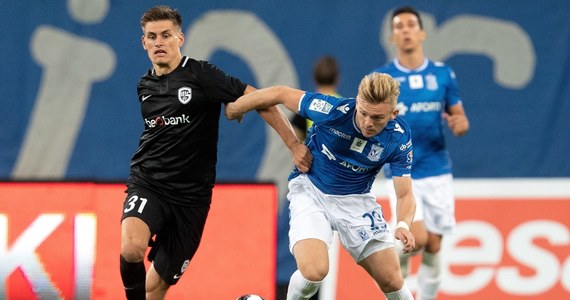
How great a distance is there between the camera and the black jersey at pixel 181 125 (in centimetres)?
640

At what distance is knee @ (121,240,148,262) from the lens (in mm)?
6191

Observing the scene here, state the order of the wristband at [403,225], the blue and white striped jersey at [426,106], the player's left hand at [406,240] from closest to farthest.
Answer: the player's left hand at [406,240] < the wristband at [403,225] < the blue and white striped jersey at [426,106]

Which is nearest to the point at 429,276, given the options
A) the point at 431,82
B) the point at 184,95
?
the point at 431,82

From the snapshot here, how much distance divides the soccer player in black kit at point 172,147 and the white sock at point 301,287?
67 centimetres

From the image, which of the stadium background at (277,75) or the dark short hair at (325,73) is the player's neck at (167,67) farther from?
the stadium background at (277,75)

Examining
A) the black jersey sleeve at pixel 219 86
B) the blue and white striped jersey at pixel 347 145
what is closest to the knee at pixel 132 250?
the black jersey sleeve at pixel 219 86

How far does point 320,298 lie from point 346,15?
7.96 feet

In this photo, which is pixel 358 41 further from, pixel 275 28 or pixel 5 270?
pixel 5 270

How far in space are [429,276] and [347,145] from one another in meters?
2.28

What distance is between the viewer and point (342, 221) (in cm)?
629

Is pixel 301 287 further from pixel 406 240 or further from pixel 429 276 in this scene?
pixel 429 276

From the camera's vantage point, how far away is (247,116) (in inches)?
357

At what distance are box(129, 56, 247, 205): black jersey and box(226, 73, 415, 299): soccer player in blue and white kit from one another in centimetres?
22

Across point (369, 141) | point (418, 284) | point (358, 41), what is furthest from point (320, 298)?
point (369, 141)
